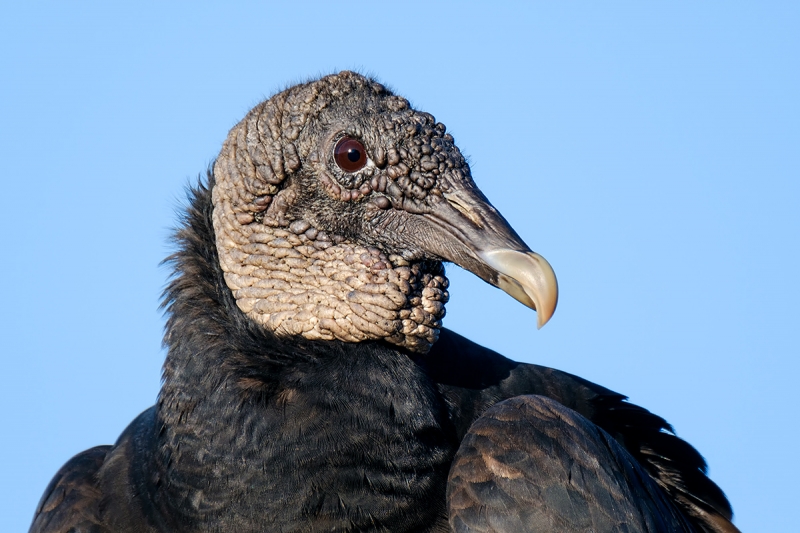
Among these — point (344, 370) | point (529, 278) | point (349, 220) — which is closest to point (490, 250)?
point (529, 278)

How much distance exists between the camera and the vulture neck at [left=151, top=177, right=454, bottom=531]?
3494mm

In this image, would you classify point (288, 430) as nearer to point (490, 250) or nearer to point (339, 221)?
point (339, 221)

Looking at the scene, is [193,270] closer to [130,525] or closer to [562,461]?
[130,525]

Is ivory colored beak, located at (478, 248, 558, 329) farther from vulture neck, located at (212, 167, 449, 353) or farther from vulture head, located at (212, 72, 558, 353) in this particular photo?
vulture neck, located at (212, 167, 449, 353)

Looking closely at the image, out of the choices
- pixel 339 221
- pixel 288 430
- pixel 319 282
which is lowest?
pixel 288 430

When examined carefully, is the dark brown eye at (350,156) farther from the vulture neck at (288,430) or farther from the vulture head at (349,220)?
the vulture neck at (288,430)

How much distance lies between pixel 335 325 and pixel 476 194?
73cm

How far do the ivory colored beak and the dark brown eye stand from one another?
0.63 meters

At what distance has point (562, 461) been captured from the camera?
11.6ft

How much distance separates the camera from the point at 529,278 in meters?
3.44

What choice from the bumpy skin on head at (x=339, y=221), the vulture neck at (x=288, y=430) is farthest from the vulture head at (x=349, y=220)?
the vulture neck at (x=288, y=430)

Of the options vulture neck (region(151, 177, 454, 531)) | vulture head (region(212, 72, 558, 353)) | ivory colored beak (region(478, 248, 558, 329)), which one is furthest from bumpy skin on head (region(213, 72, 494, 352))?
ivory colored beak (region(478, 248, 558, 329))

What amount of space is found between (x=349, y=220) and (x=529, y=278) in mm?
765

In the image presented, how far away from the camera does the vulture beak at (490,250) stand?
3.44 metres
